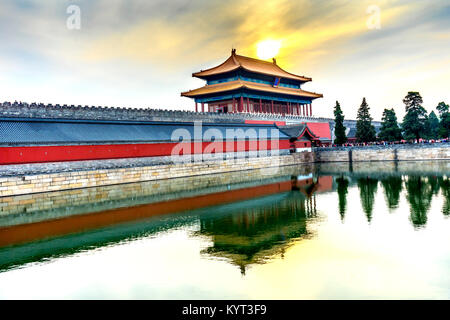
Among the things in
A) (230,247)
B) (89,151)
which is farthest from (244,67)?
(230,247)

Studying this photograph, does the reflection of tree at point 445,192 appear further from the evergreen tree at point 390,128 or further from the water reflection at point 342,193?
the evergreen tree at point 390,128

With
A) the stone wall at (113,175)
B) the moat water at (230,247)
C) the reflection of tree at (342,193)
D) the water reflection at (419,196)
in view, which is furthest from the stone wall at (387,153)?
the moat water at (230,247)

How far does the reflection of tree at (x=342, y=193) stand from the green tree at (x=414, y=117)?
24026mm

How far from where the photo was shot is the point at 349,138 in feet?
218

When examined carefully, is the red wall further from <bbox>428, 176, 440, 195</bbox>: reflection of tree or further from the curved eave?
the curved eave

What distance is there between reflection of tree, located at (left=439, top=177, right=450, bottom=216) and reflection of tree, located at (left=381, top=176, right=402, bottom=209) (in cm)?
198

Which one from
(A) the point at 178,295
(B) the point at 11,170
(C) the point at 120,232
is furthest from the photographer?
(B) the point at 11,170

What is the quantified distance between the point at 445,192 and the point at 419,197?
7.42ft

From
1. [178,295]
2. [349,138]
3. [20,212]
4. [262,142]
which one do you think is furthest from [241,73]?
[178,295]

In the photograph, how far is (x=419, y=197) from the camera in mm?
18266

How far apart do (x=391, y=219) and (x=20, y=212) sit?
16.6 meters

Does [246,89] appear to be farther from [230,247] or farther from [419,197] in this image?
[230,247]
